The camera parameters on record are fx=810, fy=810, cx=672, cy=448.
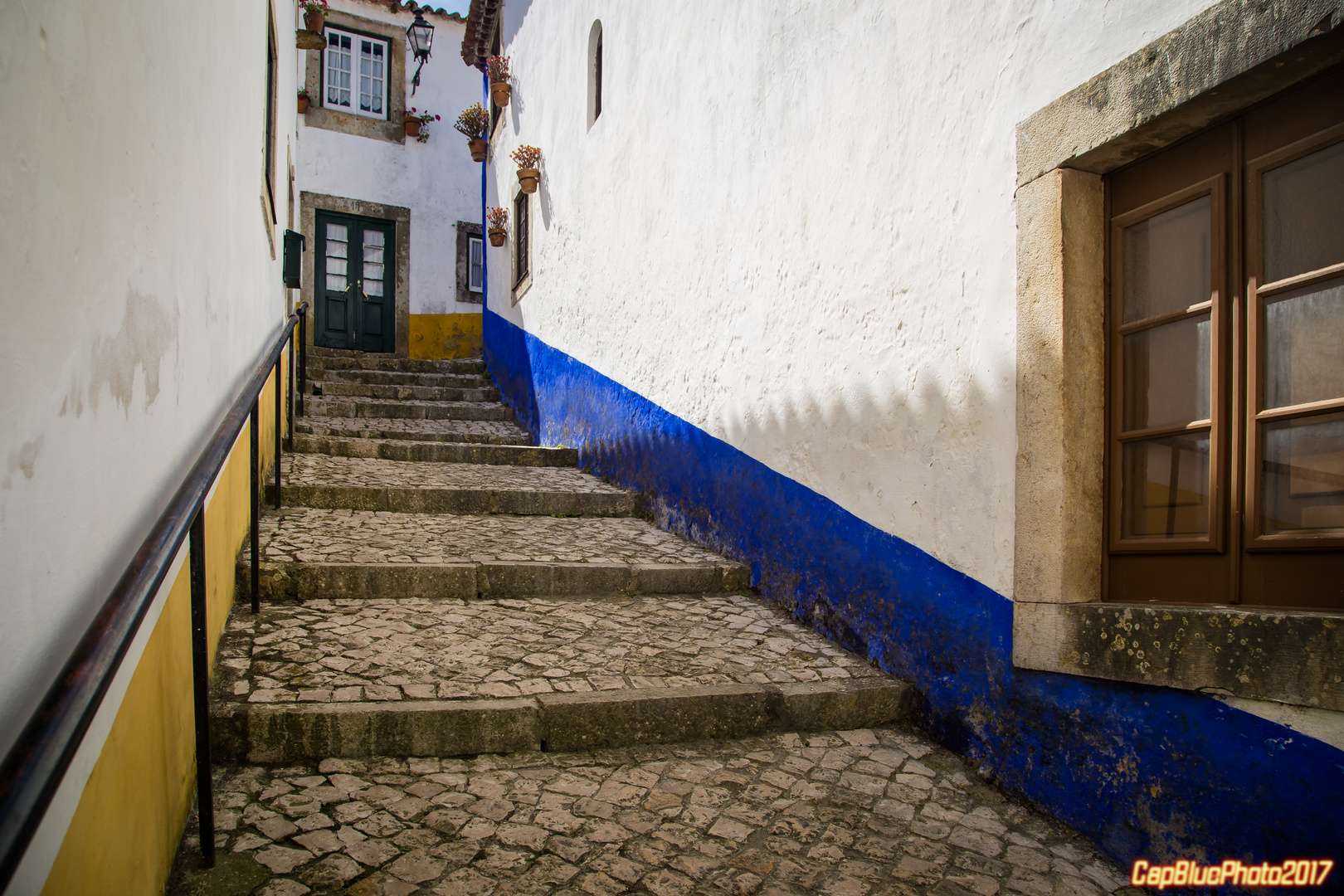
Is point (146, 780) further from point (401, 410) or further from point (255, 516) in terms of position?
point (401, 410)

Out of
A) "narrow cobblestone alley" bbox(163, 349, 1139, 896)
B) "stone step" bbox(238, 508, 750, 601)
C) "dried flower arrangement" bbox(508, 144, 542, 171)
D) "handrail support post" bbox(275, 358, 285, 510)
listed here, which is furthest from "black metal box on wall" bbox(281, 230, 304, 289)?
"narrow cobblestone alley" bbox(163, 349, 1139, 896)

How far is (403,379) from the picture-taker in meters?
9.35

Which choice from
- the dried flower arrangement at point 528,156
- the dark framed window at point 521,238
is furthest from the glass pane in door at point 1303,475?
the dark framed window at point 521,238

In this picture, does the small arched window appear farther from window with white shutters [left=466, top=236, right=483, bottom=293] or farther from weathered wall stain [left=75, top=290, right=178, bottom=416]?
window with white shutters [left=466, top=236, right=483, bottom=293]

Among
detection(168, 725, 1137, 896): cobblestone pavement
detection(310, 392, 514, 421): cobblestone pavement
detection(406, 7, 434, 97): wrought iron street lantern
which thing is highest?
detection(406, 7, 434, 97): wrought iron street lantern

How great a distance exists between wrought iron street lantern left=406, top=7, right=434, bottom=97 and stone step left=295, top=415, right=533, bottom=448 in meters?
6.93

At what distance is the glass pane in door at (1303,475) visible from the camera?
2.00 m

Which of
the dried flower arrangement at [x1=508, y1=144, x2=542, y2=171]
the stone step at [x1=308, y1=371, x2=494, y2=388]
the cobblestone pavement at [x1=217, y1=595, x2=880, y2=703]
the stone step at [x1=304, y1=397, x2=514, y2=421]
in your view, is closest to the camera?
the cobblestone pavement at [x1=217, y1=595, x2=880, y2=703]

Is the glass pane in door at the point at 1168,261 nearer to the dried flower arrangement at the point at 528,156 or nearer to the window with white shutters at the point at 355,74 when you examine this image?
the dried flower arrangement at the point at 528,156

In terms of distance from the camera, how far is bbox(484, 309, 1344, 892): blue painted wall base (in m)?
1.98

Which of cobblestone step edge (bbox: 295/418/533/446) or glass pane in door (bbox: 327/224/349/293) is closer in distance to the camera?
cobblestone step edge (bbox: 295/418/533/446)

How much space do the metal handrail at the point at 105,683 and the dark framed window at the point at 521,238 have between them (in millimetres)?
7155

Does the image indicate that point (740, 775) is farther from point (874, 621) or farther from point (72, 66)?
point (72, 66)

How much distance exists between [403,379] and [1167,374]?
8332mm
